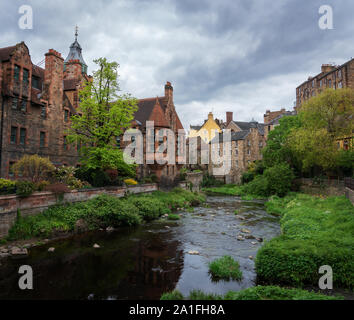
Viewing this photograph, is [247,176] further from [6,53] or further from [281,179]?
[6,53]

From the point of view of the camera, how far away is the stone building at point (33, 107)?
19.1 meters

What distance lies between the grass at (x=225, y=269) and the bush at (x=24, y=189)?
34.1 feet

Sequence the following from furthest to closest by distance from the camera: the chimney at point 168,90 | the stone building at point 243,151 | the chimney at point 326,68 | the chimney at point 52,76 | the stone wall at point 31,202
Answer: the stone building at point 243,151 → the chimney at point 326,68 → the chimney at point 168,90 → the chimney at point 52,76 → the stone wall at point 31,202

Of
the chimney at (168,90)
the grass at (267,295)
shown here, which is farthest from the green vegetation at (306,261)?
the chimney at (168,90)

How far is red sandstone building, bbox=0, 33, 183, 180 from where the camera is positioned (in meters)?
19.1

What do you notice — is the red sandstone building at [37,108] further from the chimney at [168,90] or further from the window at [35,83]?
the chimney at [168,90]

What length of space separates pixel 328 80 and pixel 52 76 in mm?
50718

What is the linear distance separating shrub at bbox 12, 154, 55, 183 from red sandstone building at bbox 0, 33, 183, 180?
5570mm

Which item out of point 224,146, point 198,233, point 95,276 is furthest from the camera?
point 224,146

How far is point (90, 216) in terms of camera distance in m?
16.0

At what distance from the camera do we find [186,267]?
10.3m
